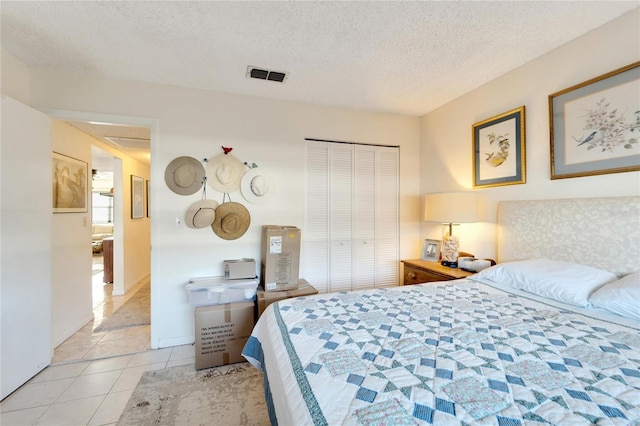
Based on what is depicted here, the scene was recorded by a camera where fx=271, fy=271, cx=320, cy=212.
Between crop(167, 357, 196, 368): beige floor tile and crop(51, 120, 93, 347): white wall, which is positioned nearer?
crop(167, 357, 196, 368): beige floor tile

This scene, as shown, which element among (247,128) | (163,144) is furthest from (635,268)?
(163,144)

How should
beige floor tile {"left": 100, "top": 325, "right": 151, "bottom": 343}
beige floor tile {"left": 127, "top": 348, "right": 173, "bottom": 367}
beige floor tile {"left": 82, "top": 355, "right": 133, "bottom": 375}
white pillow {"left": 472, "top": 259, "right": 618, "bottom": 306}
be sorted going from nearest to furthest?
white pillow {"left": 472, "top": 259, "right": 618, "bottom": 306} < beige floor tile {"left": 82, "top": 355, "right": 133, "bottom": 375} < beige floor tile {"left": 127, "top": 348, "right": 173, "bottom": 367} < beige floor tile {"left": 100, "top": 325, "right": 151, "bottom": 343}

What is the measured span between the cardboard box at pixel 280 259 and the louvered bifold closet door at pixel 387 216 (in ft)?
4.00

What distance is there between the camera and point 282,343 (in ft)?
4.15

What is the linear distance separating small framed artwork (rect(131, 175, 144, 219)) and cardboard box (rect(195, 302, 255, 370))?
3.22m

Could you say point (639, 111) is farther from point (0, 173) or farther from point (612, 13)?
point (0, 173)

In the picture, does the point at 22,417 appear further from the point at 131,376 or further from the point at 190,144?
the point at 190,144

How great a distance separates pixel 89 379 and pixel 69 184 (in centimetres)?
194

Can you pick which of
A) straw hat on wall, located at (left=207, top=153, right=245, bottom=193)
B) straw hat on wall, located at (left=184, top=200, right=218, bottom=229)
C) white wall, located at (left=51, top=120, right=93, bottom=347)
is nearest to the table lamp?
straw hat on wall, located at (left=207, top=153, right=245, bottom=193)

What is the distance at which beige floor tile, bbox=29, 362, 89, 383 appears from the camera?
2092mm

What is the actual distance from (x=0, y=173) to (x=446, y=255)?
3.64m

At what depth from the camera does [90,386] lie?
2008 mm

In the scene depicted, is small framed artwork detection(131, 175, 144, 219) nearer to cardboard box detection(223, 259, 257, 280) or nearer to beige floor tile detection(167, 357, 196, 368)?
cardboard box detection(223, 259, 257, 280)

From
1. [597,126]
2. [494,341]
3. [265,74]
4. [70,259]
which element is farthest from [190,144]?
[597,126]
